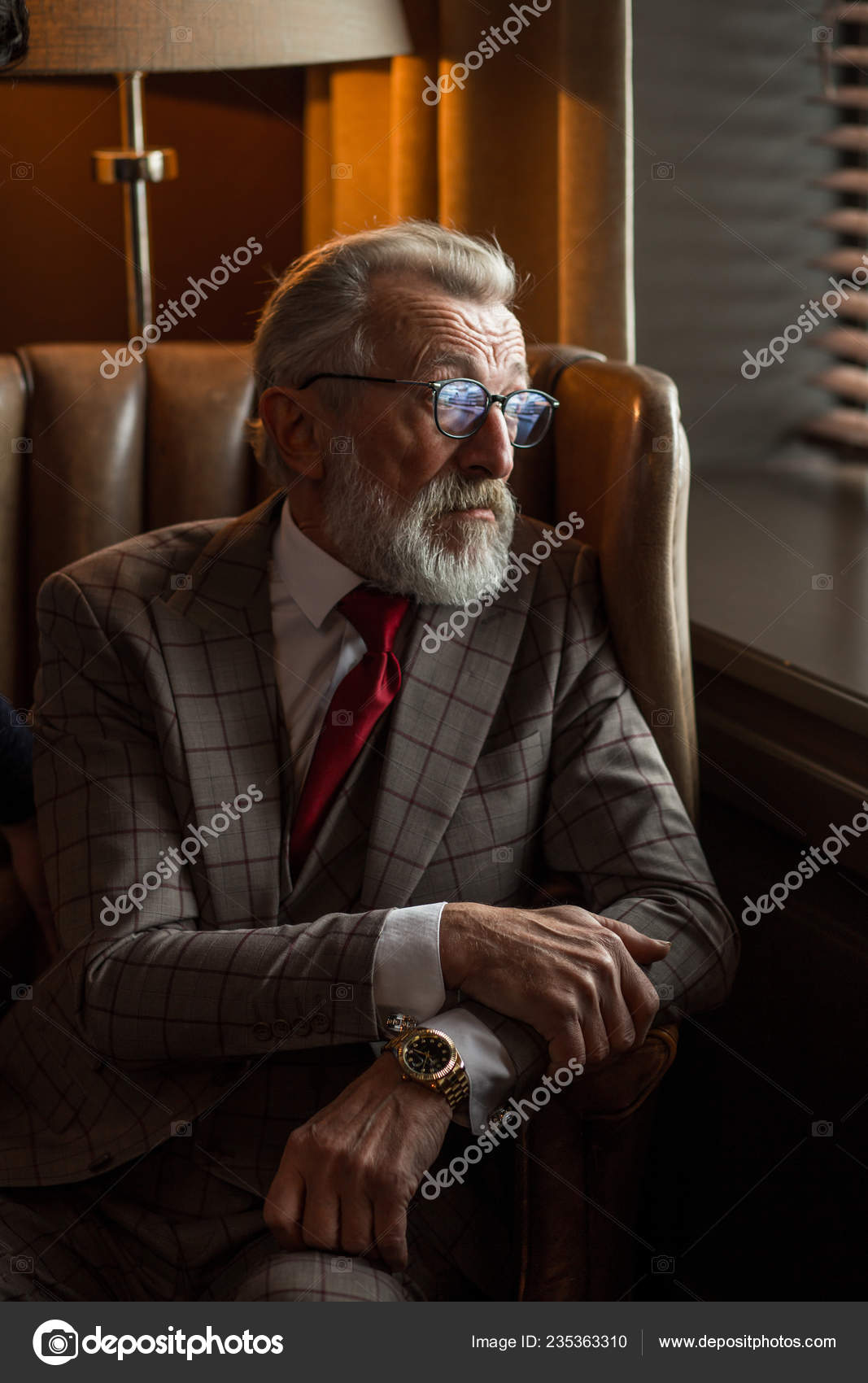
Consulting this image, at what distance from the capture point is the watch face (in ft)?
4.25

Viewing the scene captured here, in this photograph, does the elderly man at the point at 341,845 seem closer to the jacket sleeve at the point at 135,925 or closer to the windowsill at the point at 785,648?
the jacket sleeve at the point at 135,925

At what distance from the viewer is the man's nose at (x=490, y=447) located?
5.06 feet

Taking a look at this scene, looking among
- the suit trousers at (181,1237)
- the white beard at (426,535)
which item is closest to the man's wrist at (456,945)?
the suit trousers at (181,1237)

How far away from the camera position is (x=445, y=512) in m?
1.56

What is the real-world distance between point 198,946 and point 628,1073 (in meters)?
0.46

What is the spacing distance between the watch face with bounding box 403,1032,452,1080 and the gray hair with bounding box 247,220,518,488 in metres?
0.75

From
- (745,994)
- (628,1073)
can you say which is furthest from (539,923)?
(745,994)

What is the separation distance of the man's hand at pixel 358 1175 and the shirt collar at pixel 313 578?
0.59 meters

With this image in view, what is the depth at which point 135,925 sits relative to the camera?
141 cm

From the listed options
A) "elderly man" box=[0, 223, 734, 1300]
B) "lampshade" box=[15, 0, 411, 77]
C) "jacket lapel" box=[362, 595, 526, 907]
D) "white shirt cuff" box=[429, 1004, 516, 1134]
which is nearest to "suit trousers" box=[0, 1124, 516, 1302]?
"elderly man" box=[0, 223, 734, 1300]

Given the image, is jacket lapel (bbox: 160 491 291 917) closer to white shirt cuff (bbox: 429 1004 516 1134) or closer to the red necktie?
the red necktie

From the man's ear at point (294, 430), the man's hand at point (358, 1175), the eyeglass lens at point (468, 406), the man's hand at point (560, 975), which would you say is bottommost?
the man's hand at point (358, 1175)
